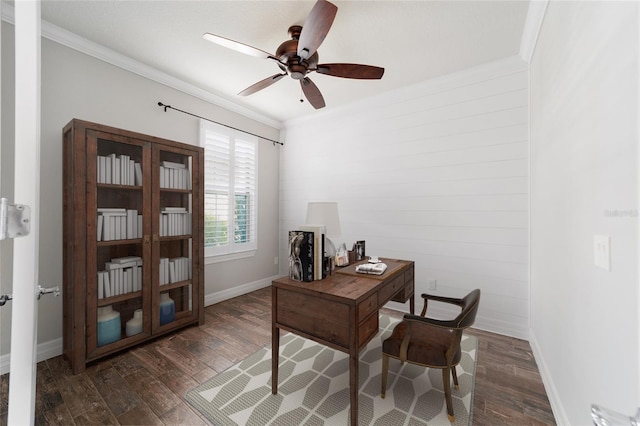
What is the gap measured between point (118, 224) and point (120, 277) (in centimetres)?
46

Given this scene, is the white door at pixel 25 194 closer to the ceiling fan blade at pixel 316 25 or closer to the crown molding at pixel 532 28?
the ceiling fan blade at pixel 316 25

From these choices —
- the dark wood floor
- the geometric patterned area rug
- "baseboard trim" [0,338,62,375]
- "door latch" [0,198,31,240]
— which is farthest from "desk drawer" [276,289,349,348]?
"baseboard trim" [0,338,62,375]

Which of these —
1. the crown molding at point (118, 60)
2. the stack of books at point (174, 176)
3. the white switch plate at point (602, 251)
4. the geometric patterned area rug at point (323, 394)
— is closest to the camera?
the white switch plate at point (602, 251)

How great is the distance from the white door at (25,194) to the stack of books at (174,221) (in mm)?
2056

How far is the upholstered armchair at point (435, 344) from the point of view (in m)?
1.57

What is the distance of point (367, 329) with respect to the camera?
1654mm

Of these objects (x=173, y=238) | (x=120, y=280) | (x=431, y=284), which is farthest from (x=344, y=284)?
(x=120, y=280)

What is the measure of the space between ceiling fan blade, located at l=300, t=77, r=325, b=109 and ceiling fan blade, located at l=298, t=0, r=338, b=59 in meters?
0.39

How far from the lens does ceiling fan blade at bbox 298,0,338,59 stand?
153 centimetres

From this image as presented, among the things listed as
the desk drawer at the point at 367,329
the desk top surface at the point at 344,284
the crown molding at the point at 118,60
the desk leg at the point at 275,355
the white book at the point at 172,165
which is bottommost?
the desk leg at the point at 275,355

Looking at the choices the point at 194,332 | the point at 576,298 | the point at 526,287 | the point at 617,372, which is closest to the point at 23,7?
the point at 617,372

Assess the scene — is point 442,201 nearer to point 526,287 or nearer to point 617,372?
point 526,287

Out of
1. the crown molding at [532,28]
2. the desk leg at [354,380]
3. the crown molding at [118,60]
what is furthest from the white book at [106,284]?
the crown molding at [532,28]

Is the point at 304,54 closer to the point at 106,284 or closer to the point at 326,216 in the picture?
the point at 326,216
